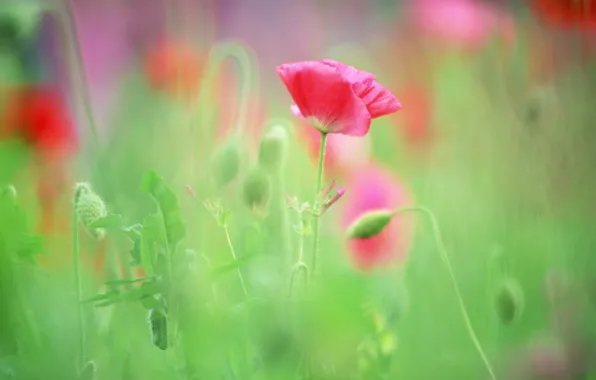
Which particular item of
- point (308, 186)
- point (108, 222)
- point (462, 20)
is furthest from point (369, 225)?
point (462, 20)

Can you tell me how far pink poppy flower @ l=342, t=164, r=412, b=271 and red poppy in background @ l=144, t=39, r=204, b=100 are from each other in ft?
0.80

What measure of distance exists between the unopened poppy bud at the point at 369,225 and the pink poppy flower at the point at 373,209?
168 mm

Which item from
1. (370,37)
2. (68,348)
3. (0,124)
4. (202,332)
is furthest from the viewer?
(370,37)

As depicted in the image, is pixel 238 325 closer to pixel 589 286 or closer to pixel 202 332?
pixel 202 332

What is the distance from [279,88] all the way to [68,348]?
684mm

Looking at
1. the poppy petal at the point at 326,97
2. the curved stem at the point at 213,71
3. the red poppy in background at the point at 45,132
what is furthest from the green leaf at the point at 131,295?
the red poppy in background at the point at 45,132

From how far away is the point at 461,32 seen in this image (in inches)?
Answer: 44.4

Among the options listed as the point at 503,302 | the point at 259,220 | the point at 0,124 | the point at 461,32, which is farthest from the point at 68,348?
the point at 461,32

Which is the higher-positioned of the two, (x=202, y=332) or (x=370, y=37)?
(x=370, y=37)

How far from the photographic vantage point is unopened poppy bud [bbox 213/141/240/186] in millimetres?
524

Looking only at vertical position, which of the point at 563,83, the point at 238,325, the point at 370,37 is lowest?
the point at 238,325

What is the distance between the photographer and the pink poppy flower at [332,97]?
393mm

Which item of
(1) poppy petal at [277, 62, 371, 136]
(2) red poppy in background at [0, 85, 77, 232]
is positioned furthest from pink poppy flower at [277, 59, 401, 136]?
(2) red poppy in background at [0, 85, 77, 232]

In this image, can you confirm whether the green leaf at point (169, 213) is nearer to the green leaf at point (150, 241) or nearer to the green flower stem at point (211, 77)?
the green leaf at point (150, 241)
